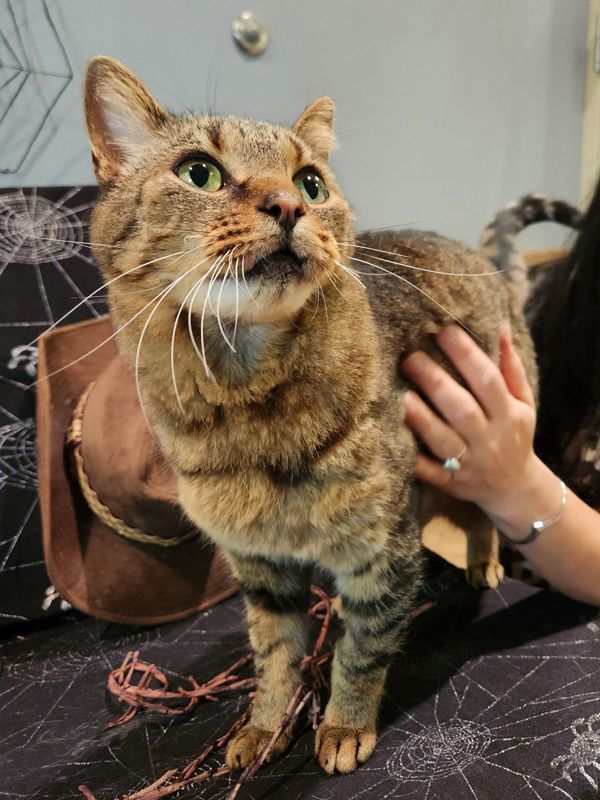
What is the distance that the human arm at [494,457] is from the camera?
799mm

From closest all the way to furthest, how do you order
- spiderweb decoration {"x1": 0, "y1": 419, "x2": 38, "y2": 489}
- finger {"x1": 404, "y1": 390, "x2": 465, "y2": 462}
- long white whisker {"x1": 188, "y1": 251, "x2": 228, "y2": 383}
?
long white whisker {"x1": 188, "y1": 251, "x2": 228, "y2": 383} < finger {"x1": 404, "y1": 390, "x2": 465, "y2": 462} < spiderweb decoration {"x1": 0, "y1": 419, "x2": 38, "y2": 489}

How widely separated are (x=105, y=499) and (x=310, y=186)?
0.65m

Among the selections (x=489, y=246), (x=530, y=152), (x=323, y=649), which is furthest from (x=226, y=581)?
(x=530, y=152)

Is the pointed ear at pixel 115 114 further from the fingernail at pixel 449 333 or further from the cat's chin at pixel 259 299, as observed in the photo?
the fingernail at pixel 449 333

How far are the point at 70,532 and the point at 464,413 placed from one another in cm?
72

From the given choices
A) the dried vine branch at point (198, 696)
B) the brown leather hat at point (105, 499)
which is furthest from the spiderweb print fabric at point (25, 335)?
the dried vine branch at point (198, 696)

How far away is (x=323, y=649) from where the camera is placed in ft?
2.88

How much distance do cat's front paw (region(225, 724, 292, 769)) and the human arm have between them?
15.8 inches

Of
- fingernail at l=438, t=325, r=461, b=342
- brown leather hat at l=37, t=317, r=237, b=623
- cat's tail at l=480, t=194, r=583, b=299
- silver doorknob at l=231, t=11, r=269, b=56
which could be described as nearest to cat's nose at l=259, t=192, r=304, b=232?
fingernail at l=438, t=325, r=461, b=342

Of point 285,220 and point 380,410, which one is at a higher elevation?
point 285,220

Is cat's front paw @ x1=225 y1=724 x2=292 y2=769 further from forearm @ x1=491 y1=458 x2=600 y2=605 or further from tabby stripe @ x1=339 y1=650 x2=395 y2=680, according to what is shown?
forearm @ x1=491 y1=458 x2=600 y2=605

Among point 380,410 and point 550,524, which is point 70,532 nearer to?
point 380,410

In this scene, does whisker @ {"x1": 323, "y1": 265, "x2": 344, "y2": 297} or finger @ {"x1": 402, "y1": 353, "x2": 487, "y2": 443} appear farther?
finger @ {"x1": 402, "y1": 353, "x2": 487, "y2": 443}

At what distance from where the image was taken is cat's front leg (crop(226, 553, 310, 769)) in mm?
725
